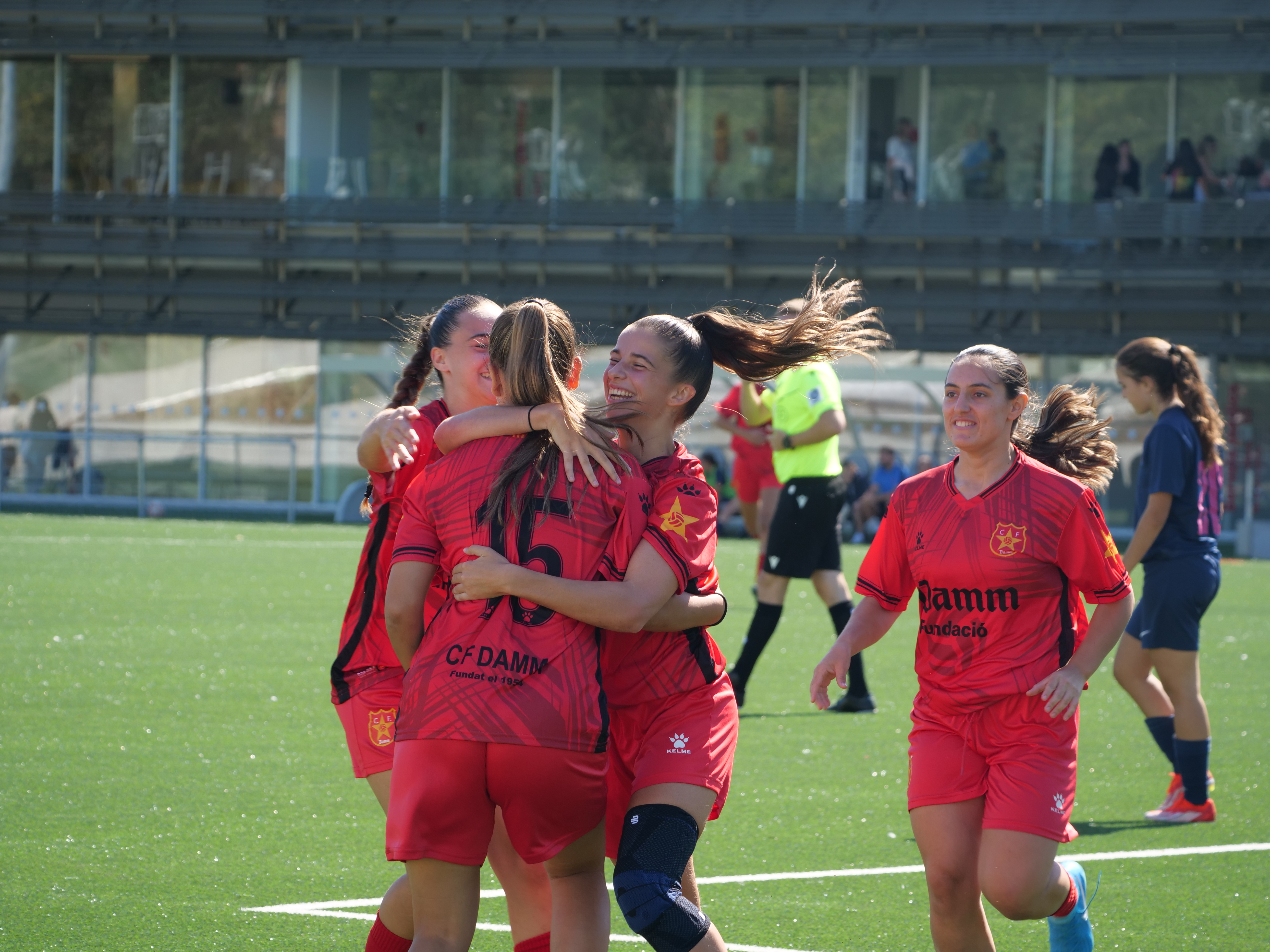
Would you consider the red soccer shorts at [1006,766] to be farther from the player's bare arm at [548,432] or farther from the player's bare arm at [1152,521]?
the player's bare arm at [1152,521]

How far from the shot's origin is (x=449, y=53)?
28.2m

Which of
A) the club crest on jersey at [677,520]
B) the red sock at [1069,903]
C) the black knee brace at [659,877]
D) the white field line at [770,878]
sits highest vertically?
the club crest on jersey at [677,520]

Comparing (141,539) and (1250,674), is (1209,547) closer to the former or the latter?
(1250,674)

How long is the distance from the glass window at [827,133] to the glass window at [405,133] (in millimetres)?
7284

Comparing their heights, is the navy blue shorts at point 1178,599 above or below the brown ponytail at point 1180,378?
below

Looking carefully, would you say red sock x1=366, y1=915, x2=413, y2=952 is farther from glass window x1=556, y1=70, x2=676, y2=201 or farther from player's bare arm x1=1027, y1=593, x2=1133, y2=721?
glass window x1=556, y1=70, x2=676, y2=201

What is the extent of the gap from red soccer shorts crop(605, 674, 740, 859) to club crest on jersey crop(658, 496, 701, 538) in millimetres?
407

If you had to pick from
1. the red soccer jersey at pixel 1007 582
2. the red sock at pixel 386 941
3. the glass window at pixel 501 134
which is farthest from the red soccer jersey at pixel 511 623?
the glass window at pixel 501 134

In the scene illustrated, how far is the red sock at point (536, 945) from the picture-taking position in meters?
3.35

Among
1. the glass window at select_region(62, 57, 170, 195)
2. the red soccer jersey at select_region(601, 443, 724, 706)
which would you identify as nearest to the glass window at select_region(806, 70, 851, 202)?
the glass window at select_region(62, 57, 170, 195)

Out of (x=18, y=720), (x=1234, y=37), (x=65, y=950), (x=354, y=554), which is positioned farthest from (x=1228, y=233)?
(x=65, y=950)

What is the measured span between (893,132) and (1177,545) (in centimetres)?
2266

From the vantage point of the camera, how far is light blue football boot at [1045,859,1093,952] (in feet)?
12.7

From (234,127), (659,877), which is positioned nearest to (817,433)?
(659,877)
